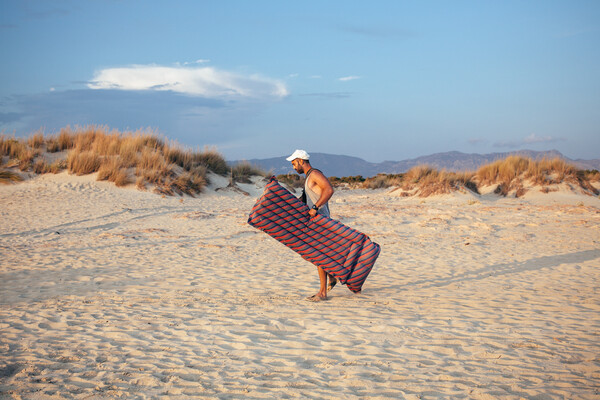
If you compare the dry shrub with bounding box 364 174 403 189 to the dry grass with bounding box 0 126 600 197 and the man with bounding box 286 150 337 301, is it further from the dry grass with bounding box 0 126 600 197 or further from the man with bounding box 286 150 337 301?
the man with bounding box 286 150 337 301

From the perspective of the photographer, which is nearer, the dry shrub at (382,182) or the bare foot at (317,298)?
the bare foot at (317,298)

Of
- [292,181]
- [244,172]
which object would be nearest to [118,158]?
[244,172]

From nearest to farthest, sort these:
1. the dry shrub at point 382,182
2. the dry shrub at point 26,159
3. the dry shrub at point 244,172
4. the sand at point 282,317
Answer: the sand at point 282,317
the dry shrub at point 26,159
the dry shrub at point 244,172
the dry shrub at point 382,182

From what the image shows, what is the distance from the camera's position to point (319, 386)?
3648 millimetres

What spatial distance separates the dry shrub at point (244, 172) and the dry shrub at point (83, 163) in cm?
588

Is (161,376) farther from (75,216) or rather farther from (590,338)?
(75,216)

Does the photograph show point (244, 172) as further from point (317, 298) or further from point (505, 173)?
point (317, 298)

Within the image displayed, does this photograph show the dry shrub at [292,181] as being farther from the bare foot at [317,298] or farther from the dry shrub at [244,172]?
the bare foot at [317,298]

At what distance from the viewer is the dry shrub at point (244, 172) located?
2250 centimetres

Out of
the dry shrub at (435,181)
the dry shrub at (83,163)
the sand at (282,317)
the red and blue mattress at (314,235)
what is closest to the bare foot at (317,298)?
the sand at (282,317)

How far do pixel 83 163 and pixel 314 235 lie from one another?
16.0m

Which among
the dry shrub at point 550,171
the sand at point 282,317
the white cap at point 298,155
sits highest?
the dry shrub at point 550,171

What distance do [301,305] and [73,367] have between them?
283 cm

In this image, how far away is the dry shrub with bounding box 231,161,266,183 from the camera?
Result: 22500 mm
